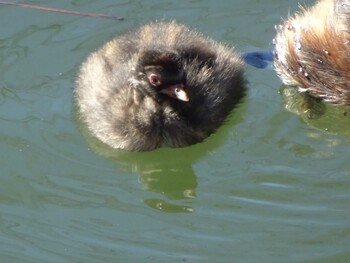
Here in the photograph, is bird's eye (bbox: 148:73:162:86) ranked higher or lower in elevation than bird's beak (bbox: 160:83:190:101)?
higher

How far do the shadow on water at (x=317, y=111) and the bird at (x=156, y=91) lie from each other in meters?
0.31

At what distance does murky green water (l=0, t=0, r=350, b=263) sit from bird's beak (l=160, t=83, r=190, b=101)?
336mm

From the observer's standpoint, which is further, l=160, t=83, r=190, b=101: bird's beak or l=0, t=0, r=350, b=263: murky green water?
l=160, t=83, r=190, b=101: bird's beak

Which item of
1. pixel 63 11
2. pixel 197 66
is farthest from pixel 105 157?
pixel 63 11

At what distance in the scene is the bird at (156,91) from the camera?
5781mm

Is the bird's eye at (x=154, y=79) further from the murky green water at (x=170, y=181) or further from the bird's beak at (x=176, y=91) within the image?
the murky green water at (x=170, y=181)

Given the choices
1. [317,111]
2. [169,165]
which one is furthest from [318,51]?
[169,165]

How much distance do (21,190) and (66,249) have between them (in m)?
0.58

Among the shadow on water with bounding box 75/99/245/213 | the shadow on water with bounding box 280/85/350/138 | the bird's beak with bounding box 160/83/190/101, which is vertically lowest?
the shadow on water with bounding box 75/99/245/213

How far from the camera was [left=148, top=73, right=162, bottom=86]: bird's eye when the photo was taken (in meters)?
5.71

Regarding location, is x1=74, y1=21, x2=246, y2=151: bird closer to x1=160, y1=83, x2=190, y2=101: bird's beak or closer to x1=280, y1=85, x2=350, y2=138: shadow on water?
x1=160, y1=83, x2=190, y2=101: bird's beak

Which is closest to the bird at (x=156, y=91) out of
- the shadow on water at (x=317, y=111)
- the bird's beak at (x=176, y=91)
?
the bird's beak at (x=176, y=91)

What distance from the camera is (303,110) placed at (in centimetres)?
616

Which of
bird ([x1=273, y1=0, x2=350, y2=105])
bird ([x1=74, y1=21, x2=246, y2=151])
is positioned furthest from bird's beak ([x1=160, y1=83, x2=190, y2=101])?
bird ([x1=273, y1=0, x2=350, y2=105])
